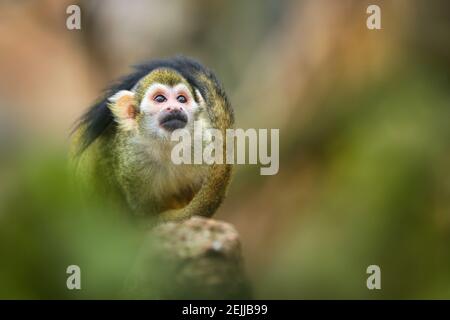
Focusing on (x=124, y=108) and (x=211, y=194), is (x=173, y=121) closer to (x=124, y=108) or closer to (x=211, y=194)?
(x=124, y=108)

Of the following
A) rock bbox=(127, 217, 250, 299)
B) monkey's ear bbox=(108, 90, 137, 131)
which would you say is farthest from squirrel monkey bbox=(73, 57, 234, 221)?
rock bbox=(127, 217, 250, 299)

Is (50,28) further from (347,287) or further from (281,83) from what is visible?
(347,287)

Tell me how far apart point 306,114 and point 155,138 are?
0.68m

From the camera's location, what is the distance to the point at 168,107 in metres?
2.96

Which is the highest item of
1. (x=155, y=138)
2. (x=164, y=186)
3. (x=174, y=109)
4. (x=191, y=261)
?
(x=174, y=109)

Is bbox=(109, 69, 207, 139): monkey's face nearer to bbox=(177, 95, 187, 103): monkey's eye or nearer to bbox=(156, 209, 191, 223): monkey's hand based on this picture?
bbox=(177, 95, 187, 103): monkey's eye

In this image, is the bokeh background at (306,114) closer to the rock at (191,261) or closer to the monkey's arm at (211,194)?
the monkey's arm at (211,194)

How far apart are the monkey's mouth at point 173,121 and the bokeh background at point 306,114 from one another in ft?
0.82

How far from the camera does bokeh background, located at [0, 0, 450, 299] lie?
310 cm

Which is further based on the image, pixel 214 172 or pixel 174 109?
pixel 214 172

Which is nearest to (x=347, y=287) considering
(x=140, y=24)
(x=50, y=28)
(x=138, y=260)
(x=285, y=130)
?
(x=285, y=130)

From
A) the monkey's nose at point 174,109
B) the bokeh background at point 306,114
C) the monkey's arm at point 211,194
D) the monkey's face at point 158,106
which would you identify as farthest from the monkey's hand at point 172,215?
the monkey's nose at point 174,109

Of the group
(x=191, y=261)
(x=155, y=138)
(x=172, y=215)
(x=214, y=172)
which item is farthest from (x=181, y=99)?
(x=191, y=261)

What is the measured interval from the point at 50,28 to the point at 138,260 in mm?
1147
